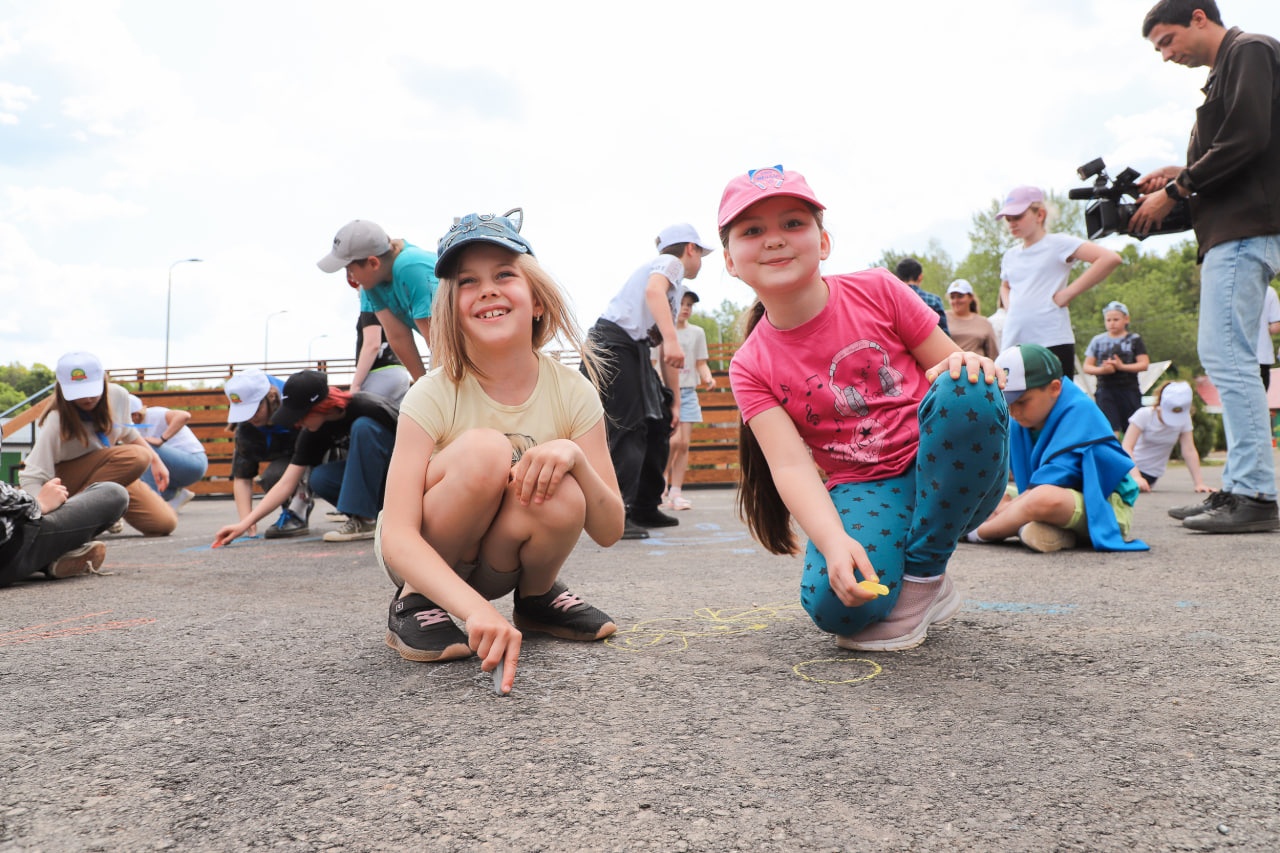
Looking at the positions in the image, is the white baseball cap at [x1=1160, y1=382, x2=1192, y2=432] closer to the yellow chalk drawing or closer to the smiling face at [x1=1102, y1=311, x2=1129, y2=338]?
the smiling face at [x1=1102, y1=311, x2=1129, y2=338]

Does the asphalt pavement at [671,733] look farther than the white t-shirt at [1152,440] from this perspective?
No

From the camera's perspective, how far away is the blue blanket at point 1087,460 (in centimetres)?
374

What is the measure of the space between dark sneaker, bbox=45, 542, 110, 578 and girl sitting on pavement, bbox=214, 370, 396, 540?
68 centimetres

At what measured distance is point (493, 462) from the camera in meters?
1.95

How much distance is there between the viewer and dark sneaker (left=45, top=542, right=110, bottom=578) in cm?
370

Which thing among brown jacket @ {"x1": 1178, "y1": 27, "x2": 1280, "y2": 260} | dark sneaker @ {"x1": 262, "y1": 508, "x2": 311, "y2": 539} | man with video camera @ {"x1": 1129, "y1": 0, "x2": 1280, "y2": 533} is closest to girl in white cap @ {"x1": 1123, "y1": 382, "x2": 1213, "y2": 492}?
man with video camera @ {"x1": 1129, "y1": 0, "x2": 1280, "y2": 533}

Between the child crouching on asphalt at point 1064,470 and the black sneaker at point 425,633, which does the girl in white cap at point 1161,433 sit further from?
the black sneaker at point 425,633

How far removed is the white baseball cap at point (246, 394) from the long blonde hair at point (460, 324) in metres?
3.47

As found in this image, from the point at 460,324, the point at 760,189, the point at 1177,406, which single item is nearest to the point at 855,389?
the point at 760,189

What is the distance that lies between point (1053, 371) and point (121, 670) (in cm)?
360

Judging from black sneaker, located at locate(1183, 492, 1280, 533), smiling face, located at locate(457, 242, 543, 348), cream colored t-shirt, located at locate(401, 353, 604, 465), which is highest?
smiling face, located at locate(457, 242, 543, 348)

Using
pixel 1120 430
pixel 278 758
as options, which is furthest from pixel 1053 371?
pixel 1120 430

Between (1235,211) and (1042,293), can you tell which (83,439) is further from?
(1235,211)

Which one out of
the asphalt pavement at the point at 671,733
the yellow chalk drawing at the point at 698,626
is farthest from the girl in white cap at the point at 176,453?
the yellow chalk drawing at the point at 698,626
